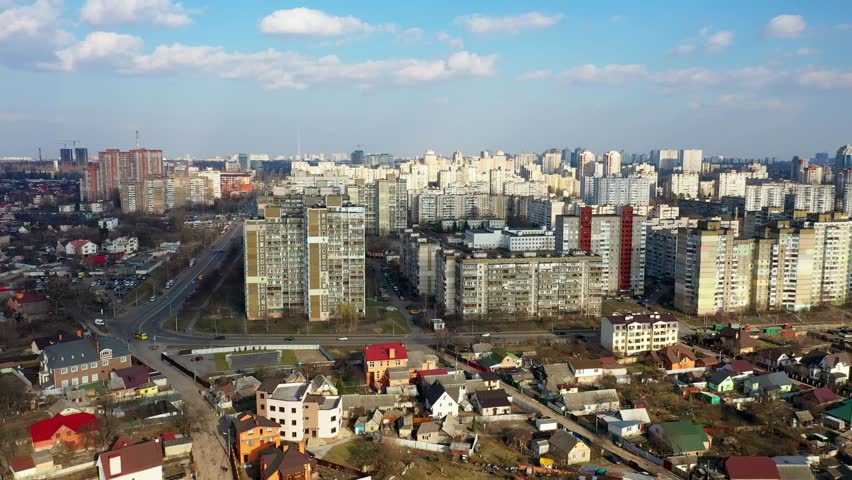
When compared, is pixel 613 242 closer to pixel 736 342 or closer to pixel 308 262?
pixel 736 342

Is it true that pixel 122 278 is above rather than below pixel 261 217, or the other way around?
below

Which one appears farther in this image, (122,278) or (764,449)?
(122,278)

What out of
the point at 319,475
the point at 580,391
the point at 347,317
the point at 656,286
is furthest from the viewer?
the point at 656,286

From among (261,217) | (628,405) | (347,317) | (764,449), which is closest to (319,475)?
(628,405)

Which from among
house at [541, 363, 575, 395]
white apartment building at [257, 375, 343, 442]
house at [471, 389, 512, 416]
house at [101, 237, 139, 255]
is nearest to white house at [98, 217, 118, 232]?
house at [101, 237, 139, 255]

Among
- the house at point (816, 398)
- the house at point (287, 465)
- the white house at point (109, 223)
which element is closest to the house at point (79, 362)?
the house at point (287, 465)

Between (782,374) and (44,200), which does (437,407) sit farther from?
(44,200)

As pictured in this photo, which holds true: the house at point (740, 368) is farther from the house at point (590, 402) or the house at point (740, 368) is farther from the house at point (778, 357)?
the house at point (590, 402)
